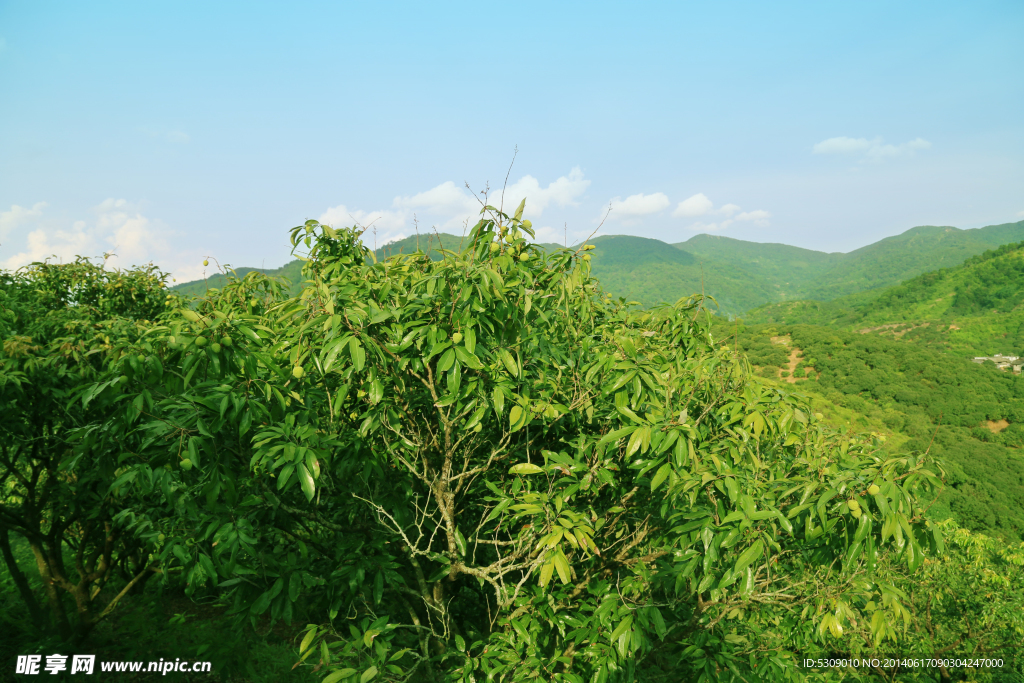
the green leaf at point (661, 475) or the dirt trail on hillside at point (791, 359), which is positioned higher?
the green leaf at point (661, 475)

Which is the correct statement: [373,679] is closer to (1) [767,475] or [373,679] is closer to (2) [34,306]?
(1) [767,475]

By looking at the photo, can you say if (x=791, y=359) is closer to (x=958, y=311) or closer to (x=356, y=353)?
(x=356, y=353)

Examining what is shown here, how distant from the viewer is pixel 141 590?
568 centimetres

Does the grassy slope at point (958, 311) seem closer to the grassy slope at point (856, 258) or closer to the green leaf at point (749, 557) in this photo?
the grassy slope at point (856, 258)

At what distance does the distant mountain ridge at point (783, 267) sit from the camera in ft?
240

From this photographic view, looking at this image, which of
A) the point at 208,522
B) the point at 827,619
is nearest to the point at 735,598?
the point at 827,619

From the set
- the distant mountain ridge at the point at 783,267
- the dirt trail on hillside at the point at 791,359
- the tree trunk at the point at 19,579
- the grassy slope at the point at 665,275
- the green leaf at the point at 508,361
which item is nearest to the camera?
the green leaf at the point at 508,361

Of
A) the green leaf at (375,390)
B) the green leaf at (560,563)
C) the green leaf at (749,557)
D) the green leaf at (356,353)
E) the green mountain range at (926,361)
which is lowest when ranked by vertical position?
the green mountain range at (926,361)

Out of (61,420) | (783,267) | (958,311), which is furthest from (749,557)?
(783,267)

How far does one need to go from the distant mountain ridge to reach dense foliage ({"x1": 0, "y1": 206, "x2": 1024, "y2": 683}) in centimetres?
6160

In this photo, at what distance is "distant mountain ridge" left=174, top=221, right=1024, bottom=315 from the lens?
73.1 metres

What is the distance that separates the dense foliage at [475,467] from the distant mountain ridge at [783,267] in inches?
2425

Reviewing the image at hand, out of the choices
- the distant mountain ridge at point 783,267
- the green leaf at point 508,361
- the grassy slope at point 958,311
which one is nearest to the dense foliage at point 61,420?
the green leaf at point 508,361

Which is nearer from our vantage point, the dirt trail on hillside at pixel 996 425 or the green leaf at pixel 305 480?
the green leaf at pixel 305 480
